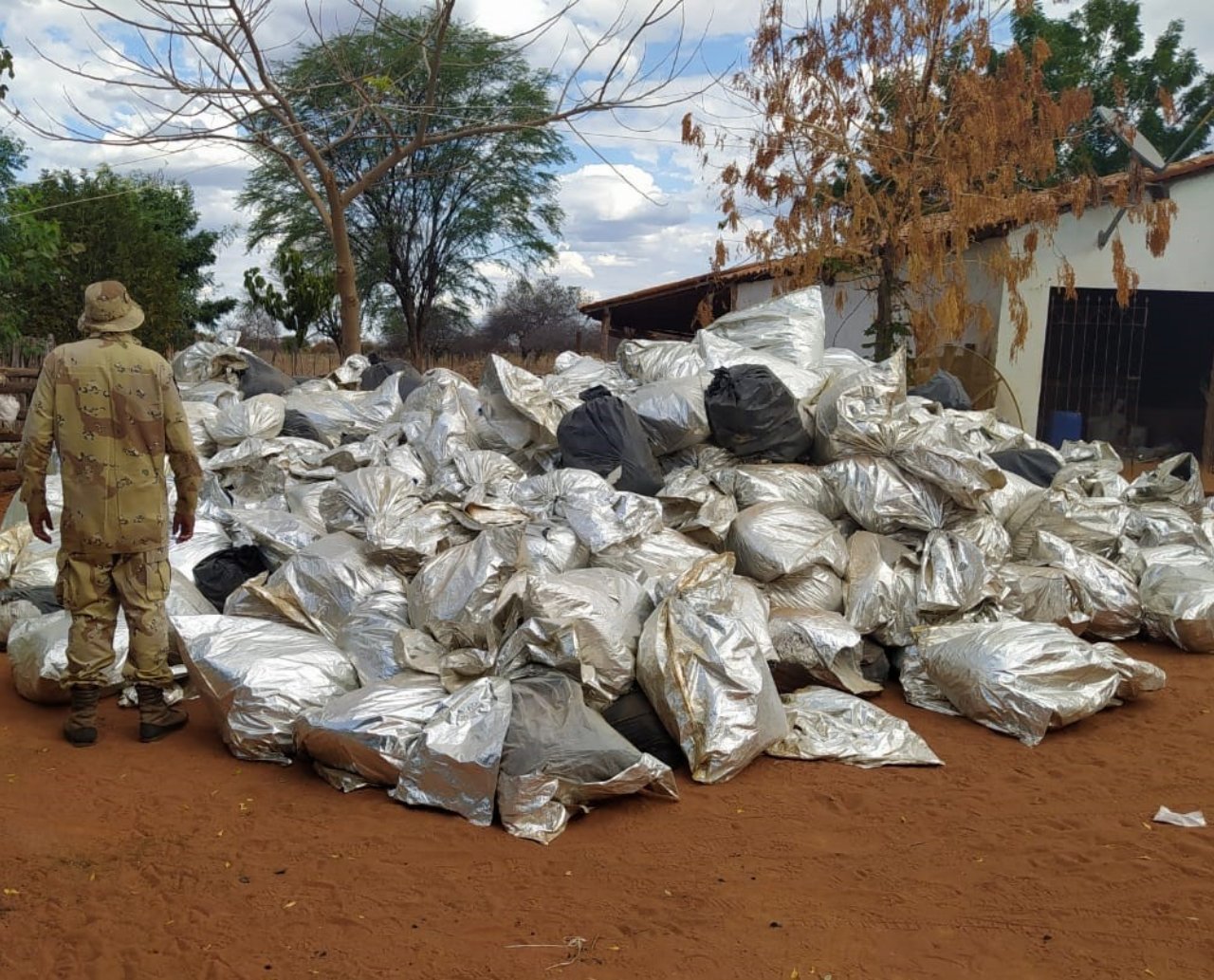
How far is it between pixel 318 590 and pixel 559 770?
154 centimetres

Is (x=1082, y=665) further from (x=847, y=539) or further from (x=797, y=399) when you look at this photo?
(x=797, y=399)

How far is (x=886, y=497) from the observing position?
4.70 metres

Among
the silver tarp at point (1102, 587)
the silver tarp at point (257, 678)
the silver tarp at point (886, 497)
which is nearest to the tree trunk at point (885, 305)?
the silver tarp at point (1102, 587)

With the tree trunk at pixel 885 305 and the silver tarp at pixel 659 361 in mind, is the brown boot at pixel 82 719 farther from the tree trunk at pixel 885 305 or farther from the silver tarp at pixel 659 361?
the tree trunk at pixel 885 305

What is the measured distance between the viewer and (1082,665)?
12.6ft

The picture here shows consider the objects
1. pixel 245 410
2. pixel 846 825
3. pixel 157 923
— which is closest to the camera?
pixel 157 923

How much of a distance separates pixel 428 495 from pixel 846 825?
246 cm

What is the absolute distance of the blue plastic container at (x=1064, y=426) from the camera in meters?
11.3

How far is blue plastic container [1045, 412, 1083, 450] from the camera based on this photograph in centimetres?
1133

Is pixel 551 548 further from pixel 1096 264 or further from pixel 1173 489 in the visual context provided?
pixel 1096 264

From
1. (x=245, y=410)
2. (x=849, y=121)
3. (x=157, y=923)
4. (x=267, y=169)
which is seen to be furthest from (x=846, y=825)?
(x=267, y=169)

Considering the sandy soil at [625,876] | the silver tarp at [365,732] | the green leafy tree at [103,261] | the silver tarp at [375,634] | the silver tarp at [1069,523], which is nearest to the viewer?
the sandy soil at [625,876]

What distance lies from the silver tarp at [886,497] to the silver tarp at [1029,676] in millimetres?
766

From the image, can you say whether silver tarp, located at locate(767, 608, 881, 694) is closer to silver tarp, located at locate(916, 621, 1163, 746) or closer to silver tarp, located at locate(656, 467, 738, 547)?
silver tarp, located at locate(916, 621, 1163, 746)
